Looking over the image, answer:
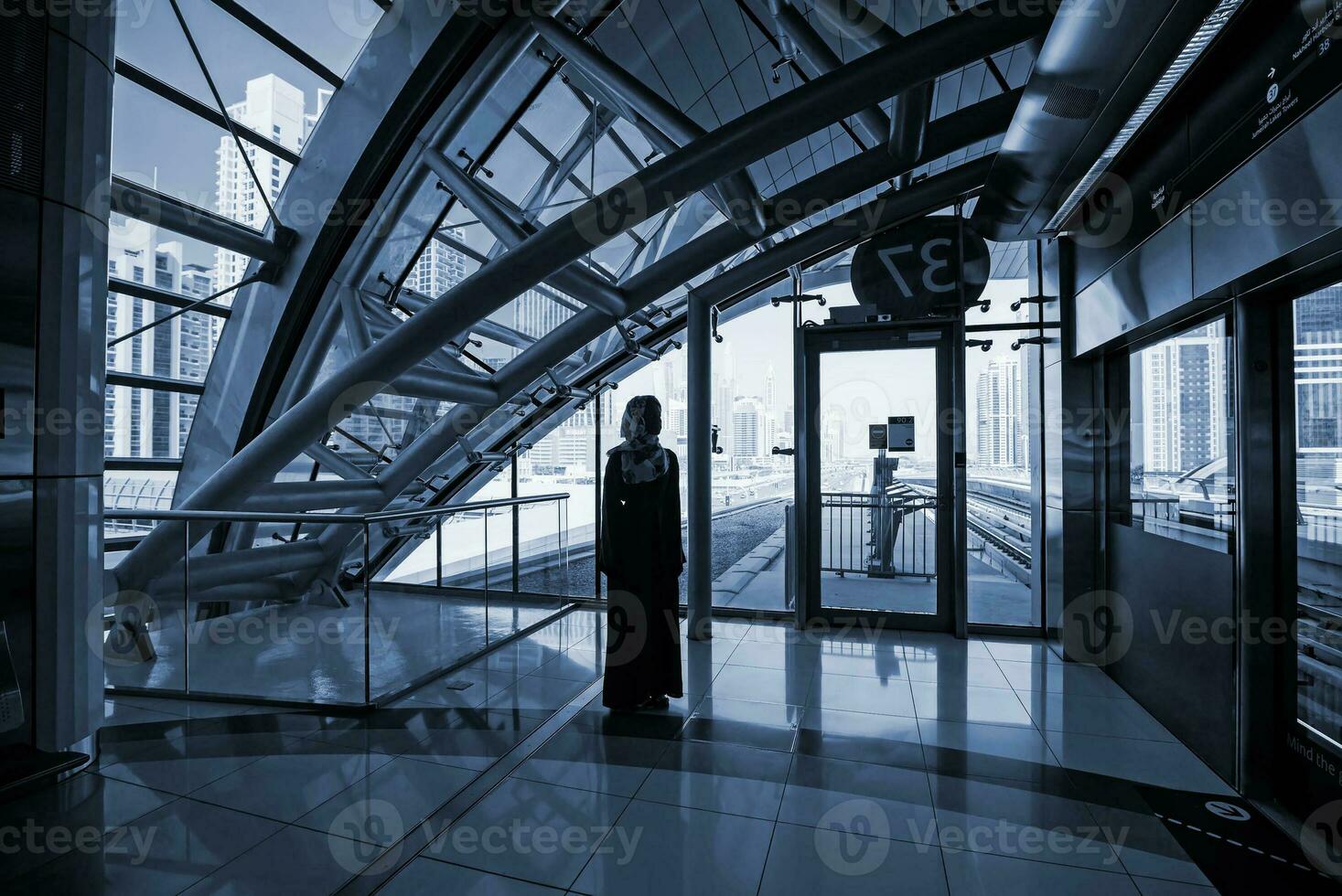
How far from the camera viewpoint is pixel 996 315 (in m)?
6.01

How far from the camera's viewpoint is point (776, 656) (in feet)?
17.2

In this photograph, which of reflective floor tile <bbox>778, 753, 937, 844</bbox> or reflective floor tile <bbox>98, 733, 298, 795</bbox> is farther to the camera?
reflective floor tile <bbox>98, 733, 298, 795</bbox>

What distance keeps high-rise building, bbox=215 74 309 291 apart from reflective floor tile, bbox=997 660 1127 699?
7.03 m

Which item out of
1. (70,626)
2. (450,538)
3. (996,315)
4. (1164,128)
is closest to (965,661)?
(996,315)

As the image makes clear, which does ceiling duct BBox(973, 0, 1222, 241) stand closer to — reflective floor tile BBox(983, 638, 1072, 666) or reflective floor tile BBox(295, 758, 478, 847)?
reflective floor tile BBox(983, 638, 1072, 666)

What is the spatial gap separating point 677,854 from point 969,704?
8.13ft

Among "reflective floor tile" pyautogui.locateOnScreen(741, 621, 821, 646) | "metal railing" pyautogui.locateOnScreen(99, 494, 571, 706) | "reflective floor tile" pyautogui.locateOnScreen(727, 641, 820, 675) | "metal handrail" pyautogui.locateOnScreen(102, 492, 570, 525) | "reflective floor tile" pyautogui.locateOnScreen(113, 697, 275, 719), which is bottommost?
"reflective floor tile" pyautogui.locateOnScreen(741, 621, 821, 646)

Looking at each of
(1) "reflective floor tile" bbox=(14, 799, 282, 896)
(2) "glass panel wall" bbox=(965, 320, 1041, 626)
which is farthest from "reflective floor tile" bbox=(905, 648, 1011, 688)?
(1) "reflective floor tile" bbox=(14, 799, 282, 896)

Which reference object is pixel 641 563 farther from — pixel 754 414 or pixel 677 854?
pixel 754 414

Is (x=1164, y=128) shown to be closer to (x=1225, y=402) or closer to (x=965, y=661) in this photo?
(x=1225, y=402)

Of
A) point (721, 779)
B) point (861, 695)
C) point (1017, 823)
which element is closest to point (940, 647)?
point (861, 695)

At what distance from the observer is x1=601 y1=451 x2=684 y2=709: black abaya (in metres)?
4.05

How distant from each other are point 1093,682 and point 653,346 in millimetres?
6193

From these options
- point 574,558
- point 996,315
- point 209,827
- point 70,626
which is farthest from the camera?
point 574,558
